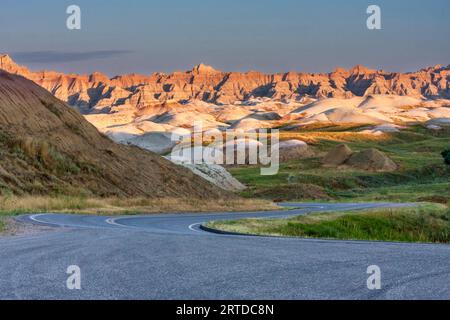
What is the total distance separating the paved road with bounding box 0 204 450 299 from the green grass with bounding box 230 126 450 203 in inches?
1991

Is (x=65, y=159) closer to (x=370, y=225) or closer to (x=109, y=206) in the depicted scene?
(x=109, y=206)

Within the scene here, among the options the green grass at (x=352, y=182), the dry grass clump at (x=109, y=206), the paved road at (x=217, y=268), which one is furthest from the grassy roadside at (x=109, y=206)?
the paved road at (x=217, y=268)

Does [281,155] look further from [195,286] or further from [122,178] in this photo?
[195,286]

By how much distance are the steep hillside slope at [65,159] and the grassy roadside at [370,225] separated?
2308 centimetres

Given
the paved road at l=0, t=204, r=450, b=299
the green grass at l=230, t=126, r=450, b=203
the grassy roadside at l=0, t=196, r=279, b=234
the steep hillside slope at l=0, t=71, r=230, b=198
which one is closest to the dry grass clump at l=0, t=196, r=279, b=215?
the grassy roadside at l=0, t=196, r=279, b=234

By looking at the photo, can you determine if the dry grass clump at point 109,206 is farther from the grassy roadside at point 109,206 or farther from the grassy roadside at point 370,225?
the grassy roadside at point 370,225

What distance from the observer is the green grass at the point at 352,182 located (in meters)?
78.9

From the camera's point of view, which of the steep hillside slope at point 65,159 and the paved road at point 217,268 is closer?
the paved road at point 217,268

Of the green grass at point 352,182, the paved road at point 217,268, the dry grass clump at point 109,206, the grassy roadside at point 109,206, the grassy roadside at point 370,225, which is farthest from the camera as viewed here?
the green grass at point 352,182

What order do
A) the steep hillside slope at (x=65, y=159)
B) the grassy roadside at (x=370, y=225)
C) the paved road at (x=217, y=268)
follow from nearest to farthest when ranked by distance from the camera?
the paved road at (x=217, y=268) < the grassy roadside at (x=370, y=225) < the steep hillside slope at (x=65, y=159)

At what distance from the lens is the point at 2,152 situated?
2331 inches
